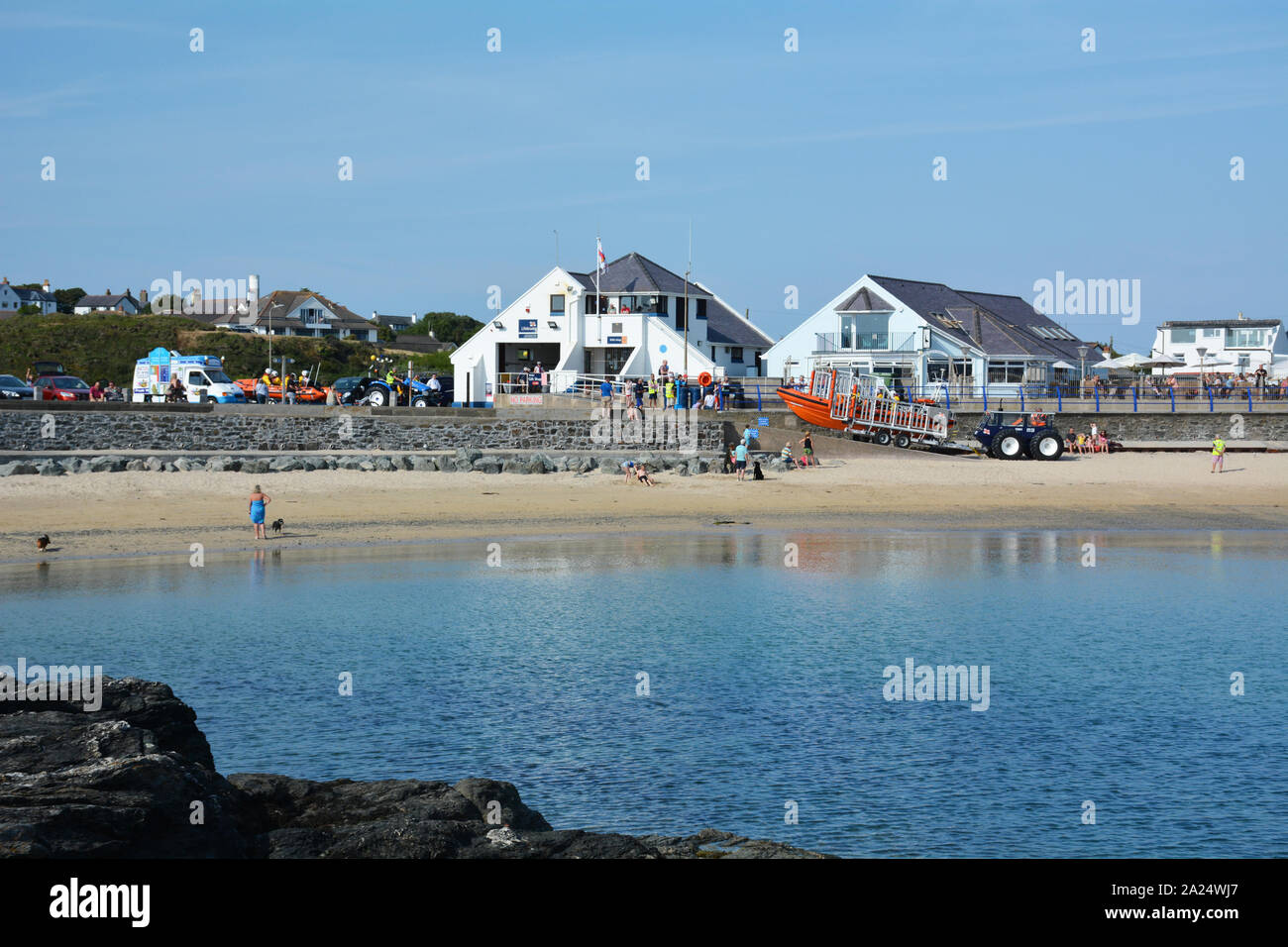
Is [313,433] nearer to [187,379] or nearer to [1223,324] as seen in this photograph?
[187,379]

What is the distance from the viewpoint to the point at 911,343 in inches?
2413

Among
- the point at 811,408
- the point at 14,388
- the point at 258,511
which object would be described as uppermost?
the point at 14,388

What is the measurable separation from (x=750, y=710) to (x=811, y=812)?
3586mm

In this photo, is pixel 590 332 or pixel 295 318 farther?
pixel 295 318

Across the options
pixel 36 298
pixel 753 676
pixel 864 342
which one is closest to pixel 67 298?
pixel 36 298

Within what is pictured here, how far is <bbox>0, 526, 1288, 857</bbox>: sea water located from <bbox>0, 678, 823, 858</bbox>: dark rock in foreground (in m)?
1.18

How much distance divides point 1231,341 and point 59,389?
82.3 meters

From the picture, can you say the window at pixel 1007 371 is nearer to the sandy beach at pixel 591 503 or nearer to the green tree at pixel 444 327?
the sandy beach at pixel 591 503

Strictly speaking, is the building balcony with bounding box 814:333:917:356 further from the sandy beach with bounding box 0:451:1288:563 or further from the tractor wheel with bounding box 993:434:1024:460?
the sandy beach with bounding box 0:451:1288:563

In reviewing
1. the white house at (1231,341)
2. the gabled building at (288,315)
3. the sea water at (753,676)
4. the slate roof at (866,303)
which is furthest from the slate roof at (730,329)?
the gabled building at (288,315)
